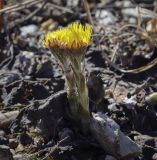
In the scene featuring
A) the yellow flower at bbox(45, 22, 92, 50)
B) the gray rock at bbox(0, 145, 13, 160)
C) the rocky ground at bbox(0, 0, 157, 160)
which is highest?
the yellow flower at bbox(45, 22, 92, 50)

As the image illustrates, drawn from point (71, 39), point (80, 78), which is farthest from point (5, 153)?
point (71, 39)

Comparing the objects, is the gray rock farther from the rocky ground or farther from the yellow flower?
the yellow flower

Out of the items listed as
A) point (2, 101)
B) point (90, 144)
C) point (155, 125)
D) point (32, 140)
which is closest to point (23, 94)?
point (2, 101)

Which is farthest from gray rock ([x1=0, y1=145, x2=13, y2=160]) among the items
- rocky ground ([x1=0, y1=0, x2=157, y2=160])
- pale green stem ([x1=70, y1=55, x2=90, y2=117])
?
pale green stem ([x1=70, y1=55, x2=90, y2=117])

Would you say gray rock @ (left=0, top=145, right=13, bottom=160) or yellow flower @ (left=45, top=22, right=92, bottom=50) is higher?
yellow flower @ (left=45, top=22, right=92, bottom=50)

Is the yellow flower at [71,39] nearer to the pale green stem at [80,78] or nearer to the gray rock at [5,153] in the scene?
the pale green stem at [80,78]

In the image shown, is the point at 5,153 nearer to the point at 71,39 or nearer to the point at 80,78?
the point at 80,78

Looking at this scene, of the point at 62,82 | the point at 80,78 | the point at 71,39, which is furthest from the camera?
the point at 62,82

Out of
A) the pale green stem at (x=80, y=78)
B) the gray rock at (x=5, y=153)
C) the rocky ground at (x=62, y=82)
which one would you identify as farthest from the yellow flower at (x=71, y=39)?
the gray rock at (x=5, y=153)

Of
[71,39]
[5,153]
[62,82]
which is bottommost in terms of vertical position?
[5,153]
